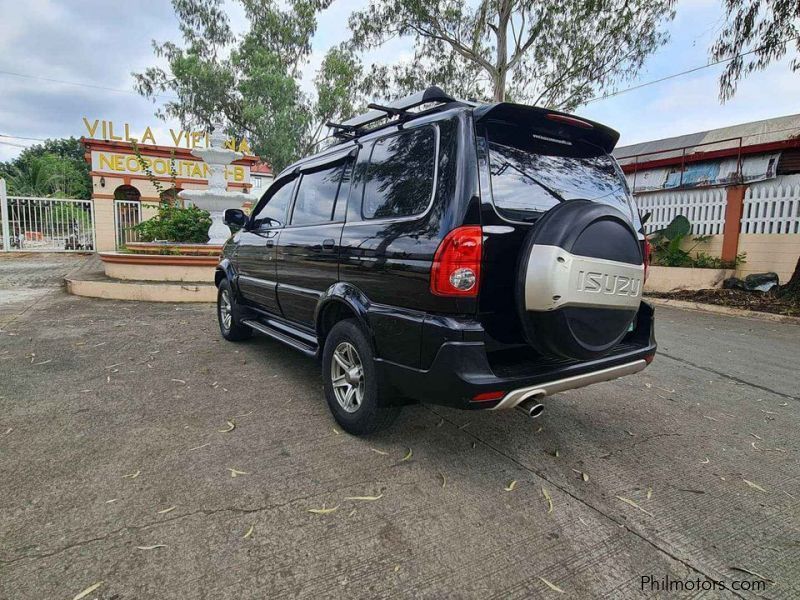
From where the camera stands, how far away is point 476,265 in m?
2.19

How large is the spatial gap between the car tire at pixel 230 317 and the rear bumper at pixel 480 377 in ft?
9.22

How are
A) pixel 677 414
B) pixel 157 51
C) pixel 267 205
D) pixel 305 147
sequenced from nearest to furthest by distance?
pixel 677 414 → pixel 267 205 → pixel 157 51 → pixel 305 147

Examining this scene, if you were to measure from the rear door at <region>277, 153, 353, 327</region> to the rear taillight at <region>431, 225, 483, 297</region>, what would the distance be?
3.25 ft

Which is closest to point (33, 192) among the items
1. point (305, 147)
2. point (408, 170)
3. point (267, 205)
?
point (305, 147)

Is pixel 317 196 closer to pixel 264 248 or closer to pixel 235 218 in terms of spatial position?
pixel 264 248

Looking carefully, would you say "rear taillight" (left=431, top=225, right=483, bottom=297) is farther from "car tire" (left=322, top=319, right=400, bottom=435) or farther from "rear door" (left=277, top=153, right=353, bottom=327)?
Answer: "rear door" (left=277, top=153, right=353, bottom=327)

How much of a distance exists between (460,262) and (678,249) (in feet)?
31.6

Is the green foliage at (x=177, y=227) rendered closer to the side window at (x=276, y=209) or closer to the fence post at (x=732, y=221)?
the side window at (x=276, y=209)

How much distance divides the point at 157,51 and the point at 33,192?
66.6 feet

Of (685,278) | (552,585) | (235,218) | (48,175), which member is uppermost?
(48,175)

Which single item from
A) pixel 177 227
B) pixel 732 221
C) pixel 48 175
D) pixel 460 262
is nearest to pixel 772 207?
pixel 732 221

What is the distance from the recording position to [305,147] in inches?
917

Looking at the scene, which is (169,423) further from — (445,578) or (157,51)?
(157,51)

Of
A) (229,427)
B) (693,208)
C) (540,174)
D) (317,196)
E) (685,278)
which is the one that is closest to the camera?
(540,174)
